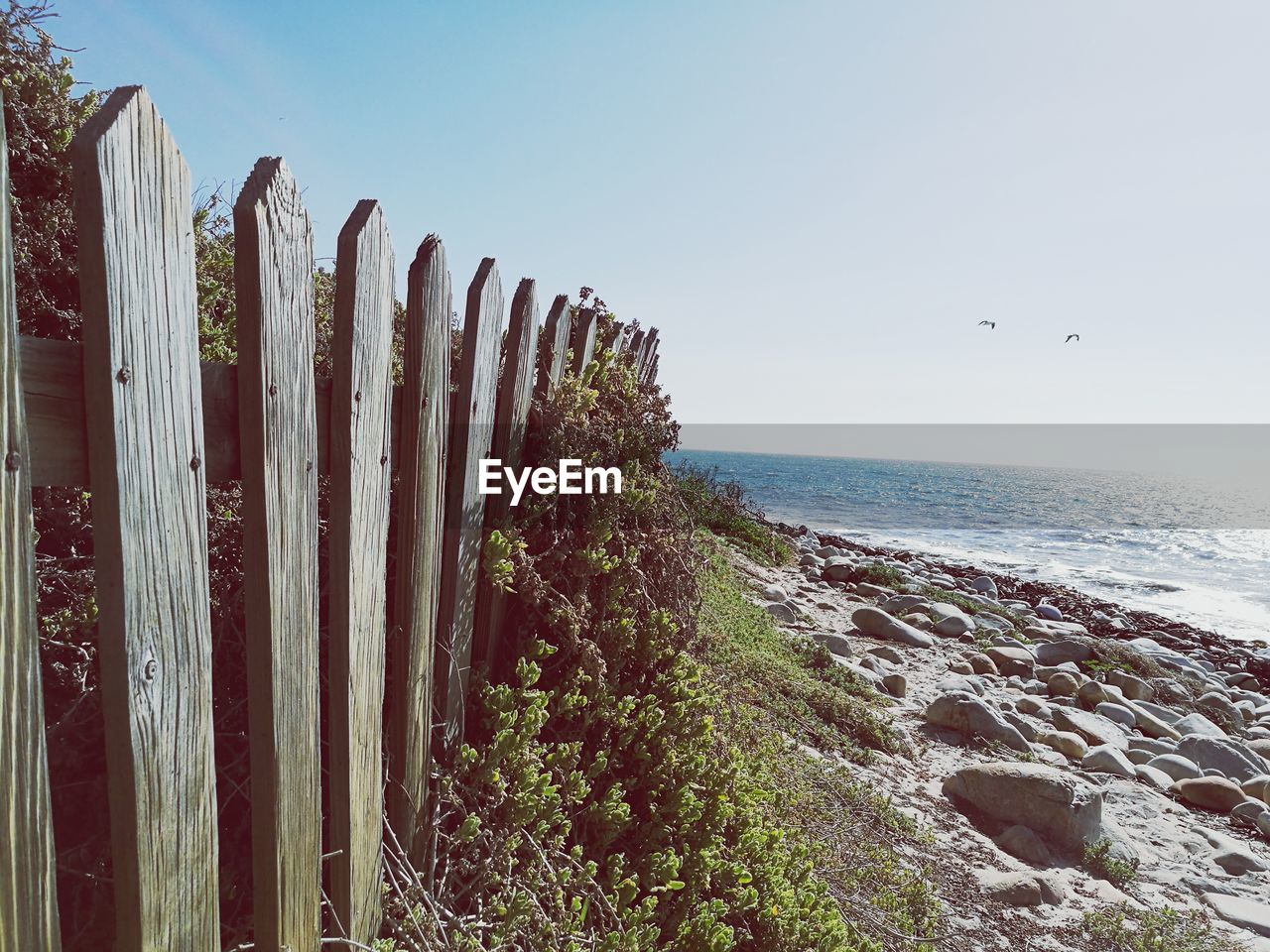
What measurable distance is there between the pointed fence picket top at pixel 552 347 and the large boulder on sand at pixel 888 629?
27.5 feet

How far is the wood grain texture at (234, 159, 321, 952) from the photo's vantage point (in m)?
1.55

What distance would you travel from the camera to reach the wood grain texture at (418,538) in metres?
2.03

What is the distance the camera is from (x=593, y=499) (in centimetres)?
275

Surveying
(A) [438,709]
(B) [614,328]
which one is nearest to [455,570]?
(A) [438,709]

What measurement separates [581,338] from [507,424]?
607 millimetres

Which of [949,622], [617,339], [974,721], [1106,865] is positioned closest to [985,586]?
[949,622]

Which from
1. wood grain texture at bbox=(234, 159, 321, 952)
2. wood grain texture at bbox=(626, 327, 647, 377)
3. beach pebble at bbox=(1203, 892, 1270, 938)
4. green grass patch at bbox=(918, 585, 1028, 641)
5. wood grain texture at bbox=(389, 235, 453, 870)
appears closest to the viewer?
wood grain texture at bbox=(234, 159, 321, 952)

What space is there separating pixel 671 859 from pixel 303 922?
1.22 metres

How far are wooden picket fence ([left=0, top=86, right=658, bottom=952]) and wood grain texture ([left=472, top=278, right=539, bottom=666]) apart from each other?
10 centimetres

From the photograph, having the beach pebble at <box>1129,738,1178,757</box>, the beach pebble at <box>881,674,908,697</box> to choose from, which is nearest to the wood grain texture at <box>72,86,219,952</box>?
the beach pebble at <box>881,674,908,697</box>

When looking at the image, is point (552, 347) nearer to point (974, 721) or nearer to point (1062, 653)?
point (974, 721)

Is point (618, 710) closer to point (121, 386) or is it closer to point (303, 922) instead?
point (303, 922)

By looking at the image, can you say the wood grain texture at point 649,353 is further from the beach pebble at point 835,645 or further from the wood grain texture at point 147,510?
the beach pebble at point 835,645

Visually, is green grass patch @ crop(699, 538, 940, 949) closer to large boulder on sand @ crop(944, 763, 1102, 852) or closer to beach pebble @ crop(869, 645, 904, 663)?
large boulder on sand @ crop(944, 763, 1102, 852)
